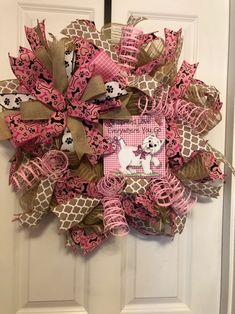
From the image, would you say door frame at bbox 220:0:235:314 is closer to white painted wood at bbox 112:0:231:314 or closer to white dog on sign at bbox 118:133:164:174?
white painted wood at bbox 112:0:231:314

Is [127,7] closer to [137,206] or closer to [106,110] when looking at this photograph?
[106,110]

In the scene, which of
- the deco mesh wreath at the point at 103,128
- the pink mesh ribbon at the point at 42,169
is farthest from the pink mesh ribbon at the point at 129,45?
the pink mesh ribbon at the point at 42,169

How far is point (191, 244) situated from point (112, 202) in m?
0.32

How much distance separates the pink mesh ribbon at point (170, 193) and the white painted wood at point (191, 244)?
14cm

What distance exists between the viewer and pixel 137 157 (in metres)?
1.09

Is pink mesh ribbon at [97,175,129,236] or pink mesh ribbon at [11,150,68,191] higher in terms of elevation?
pink mesh ribbon at [11,150,68,191]

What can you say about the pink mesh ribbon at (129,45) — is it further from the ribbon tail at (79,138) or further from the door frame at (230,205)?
the door frame at (230,205)

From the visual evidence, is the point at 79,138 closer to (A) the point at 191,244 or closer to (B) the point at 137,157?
(B) the point at 137,157

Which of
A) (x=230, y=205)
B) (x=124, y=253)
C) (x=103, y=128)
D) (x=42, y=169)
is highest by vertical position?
(x=103, y=128)

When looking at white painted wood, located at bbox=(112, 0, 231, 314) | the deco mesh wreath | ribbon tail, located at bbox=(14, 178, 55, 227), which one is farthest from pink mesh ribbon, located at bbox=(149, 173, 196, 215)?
ribbon tail, located at bbox=(14, 178, 55, 227)

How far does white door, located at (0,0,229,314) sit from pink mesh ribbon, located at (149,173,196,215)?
0.14 m

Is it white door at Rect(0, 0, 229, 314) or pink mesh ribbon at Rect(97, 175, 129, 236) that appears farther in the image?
white door at Rect(0, 0, 229, 314)

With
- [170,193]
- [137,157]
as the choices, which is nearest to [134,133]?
[137,157]

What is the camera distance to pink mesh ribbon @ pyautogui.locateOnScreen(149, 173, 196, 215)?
105 cm
